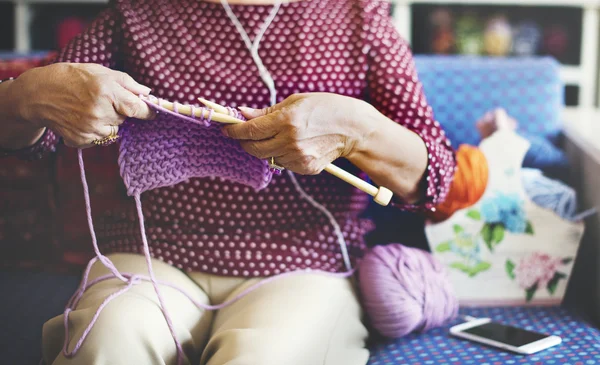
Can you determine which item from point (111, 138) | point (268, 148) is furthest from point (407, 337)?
point (111, 138)

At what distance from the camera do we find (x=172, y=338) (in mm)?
854

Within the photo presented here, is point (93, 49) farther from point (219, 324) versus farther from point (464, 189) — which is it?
point (464, 189)

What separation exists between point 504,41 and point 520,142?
1443mm

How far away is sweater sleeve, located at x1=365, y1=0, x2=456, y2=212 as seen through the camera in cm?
97

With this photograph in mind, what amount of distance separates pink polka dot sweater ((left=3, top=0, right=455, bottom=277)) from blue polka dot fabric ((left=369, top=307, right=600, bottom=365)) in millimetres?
187

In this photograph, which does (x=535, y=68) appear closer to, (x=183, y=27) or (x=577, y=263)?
(x=577, y=263)

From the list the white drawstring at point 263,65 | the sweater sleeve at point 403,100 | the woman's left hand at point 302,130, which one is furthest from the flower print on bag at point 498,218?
the woman's left hand at point 302,130

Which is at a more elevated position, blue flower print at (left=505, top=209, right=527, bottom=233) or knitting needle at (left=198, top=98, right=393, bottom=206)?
knitting needle at (left=198, top=98, right=393, bottom=206)

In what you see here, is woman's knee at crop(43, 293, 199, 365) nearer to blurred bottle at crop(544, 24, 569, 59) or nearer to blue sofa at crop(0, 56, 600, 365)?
blue sofa at crop(0, 56, 600, 365)

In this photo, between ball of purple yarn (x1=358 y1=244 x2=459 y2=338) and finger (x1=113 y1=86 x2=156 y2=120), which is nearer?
finger (x1=113 y1=86 x2=156 y2=120)

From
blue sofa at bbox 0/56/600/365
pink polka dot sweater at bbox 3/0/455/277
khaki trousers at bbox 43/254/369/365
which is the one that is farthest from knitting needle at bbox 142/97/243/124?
blue sofa at bbox 0/56/600/365

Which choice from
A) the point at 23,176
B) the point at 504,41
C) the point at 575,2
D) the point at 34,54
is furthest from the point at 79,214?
the point at 575,2

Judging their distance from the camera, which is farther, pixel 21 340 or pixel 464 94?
pixel 464 94

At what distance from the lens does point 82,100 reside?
0.77 metres
